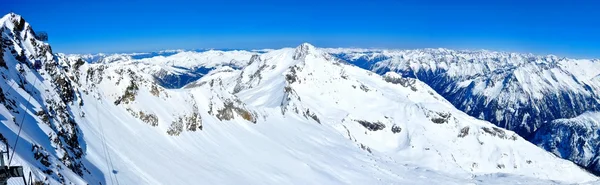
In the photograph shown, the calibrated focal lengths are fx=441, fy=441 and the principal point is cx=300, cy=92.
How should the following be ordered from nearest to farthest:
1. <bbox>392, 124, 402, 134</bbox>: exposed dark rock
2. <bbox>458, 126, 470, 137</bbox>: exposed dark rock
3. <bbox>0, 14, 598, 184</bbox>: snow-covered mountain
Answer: <bbox>0, 14, 598, 184</bbox>: snow-covered mountain → <bbox>392, 124, 402, 134</bbox>: exposed dark rock → <bbox>458, 126, 470, 137</bbox>: exposed dark rock

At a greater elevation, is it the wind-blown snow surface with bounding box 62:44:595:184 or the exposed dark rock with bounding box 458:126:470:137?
the wind-blown snow surface with bounding box 62:44:595:184

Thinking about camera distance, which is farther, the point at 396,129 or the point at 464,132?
the point at 464,132

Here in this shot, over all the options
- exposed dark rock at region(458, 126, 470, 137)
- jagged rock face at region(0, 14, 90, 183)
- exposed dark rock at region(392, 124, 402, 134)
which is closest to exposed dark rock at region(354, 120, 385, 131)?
exposed dark rock at region(392, 124, 402, 134)

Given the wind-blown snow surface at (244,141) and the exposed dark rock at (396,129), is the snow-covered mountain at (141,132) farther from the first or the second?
the exposed dark rock at (396,129)

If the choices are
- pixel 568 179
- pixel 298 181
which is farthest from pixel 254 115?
pixel 568 179

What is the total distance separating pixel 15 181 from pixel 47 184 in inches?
87.7

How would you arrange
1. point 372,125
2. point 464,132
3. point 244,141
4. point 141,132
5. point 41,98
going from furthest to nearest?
1. point 464,132
2. point 372,125
3. point 244,141
4. point 141,132
5. point 41,98

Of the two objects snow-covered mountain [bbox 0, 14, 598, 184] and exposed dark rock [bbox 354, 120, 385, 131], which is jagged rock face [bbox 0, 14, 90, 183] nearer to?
snow-covered mountain [bbox 0, 14, 598, 184]

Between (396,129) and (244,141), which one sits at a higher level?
(244,141)

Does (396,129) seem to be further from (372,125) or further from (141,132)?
(141,132)

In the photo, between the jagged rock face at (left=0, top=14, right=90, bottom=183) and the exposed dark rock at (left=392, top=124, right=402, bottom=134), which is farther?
the exposed dark rock at (left=392, top=124, right=402, bottom=134)

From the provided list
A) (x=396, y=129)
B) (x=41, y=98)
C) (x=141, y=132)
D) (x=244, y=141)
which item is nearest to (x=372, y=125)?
(x=396, y=129)

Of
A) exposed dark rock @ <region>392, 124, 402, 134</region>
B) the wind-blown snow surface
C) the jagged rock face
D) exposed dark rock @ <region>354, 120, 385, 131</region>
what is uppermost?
the jagged rock face

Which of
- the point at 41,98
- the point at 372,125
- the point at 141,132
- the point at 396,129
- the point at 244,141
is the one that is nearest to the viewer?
the point at 41,98
